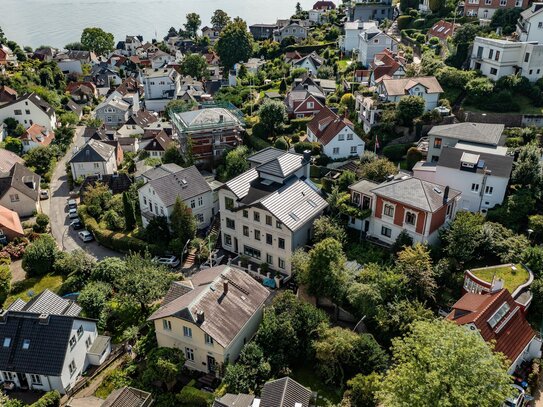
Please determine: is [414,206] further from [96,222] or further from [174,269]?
[96,222]

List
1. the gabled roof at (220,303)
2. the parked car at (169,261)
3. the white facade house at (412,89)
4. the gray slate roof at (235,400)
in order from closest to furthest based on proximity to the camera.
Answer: the gray slate roof at (235,400), the gabled roof at (220,303), the parked car at (169,261), the white facade house at (412,89)

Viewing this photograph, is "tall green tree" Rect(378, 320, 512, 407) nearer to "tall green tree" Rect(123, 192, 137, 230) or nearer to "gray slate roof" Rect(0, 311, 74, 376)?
"gray slate roof" Rect(0, 311, 74, 376)

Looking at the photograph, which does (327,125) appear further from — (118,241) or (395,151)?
(118,241)

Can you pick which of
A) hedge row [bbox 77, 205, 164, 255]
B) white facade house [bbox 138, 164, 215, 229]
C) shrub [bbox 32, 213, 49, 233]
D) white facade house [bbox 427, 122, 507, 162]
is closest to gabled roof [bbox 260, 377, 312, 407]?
hedge row [bbox 77, 205, 164, 255]

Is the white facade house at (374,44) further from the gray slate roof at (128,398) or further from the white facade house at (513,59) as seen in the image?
the gray slate roof at (128,398)

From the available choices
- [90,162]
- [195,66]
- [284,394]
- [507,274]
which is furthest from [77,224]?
[195,66]

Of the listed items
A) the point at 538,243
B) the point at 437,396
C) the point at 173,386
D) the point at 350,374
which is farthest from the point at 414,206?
the point at 173,386

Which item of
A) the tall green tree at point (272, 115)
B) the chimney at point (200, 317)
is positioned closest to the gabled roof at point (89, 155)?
the tall green tree at point (272, 115)
